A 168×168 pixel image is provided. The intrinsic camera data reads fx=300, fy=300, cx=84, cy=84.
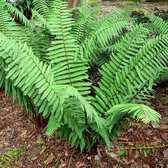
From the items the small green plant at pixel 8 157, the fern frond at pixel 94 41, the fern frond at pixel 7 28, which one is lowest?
the small green plant at pixel 8 157

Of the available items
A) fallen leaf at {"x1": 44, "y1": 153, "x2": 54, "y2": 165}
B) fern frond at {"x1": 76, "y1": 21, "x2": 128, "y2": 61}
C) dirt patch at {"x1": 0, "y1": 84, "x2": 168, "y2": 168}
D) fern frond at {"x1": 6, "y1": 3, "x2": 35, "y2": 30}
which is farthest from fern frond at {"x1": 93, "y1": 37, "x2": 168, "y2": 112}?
fern frond at {"x1": 6, "y1": 3, "x2": 35, "y2": 30}

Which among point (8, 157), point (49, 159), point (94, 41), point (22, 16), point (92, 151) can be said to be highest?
point (94, 41)

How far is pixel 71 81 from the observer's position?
245 cm

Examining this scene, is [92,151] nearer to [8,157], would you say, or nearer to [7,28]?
[8,157]

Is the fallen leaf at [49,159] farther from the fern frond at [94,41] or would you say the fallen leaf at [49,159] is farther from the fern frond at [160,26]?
the fern frond at [160,26]

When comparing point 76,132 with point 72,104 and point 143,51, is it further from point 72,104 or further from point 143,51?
point 143,51

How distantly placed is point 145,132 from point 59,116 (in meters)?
0.94

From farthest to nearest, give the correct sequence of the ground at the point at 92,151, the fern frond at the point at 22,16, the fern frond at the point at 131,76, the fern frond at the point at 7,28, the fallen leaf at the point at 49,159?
1. the fern frond at the point at 22,16
2. the fern frond at the point at 7,28
3. the fallen leaf at the point at 49,159
4. the ground at the point at 92,151
5. the fern frond at the point at 131,76

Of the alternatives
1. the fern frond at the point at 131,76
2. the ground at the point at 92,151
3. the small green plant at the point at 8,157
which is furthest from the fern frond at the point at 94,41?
the small green plant at the point at 8,157

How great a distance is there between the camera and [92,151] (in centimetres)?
258

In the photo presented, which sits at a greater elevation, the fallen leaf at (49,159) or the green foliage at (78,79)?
the green foliage at (78,79)

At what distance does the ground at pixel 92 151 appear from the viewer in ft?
8.32

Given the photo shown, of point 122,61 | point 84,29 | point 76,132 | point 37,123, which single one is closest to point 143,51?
point 122,61

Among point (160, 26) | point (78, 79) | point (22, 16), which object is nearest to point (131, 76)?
point (78, 79)
